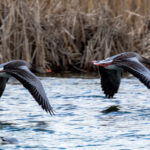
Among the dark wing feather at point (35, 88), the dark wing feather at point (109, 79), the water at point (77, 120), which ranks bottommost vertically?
the water at point (77, 120)

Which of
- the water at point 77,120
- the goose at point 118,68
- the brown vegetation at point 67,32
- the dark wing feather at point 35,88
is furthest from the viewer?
the brown vegetation at point 67,32

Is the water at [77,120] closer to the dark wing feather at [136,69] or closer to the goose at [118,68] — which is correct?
the goose at [118,68]

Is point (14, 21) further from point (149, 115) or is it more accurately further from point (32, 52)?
point (149, 115)

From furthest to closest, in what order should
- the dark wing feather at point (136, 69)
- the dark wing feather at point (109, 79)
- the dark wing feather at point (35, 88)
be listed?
the dark wing feather at point (109, 79) → the dark wing feather at point (136, 69) → the dark wing feather at point (35, 88)

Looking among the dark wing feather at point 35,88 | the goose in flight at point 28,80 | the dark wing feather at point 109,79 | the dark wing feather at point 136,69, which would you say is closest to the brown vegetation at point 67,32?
the dark wing feather at point 109,79

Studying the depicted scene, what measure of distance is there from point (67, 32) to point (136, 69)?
6425mm

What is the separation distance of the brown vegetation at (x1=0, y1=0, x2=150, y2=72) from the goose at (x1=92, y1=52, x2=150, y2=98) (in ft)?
14.1

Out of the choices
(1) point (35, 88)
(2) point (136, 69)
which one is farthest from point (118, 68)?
(1) point (35, 88)

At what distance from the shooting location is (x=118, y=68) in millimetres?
8766

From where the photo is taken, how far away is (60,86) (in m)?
11.8

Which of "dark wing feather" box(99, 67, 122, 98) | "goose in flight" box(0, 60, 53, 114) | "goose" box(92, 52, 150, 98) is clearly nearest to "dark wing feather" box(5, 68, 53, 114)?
"goose in flight" box(0, 60, 53, 114)

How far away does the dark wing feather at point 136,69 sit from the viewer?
748 cm

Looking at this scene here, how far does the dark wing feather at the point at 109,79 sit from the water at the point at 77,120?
0.32 meters

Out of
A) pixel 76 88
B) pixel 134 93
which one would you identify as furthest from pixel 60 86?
pixel 134 93
